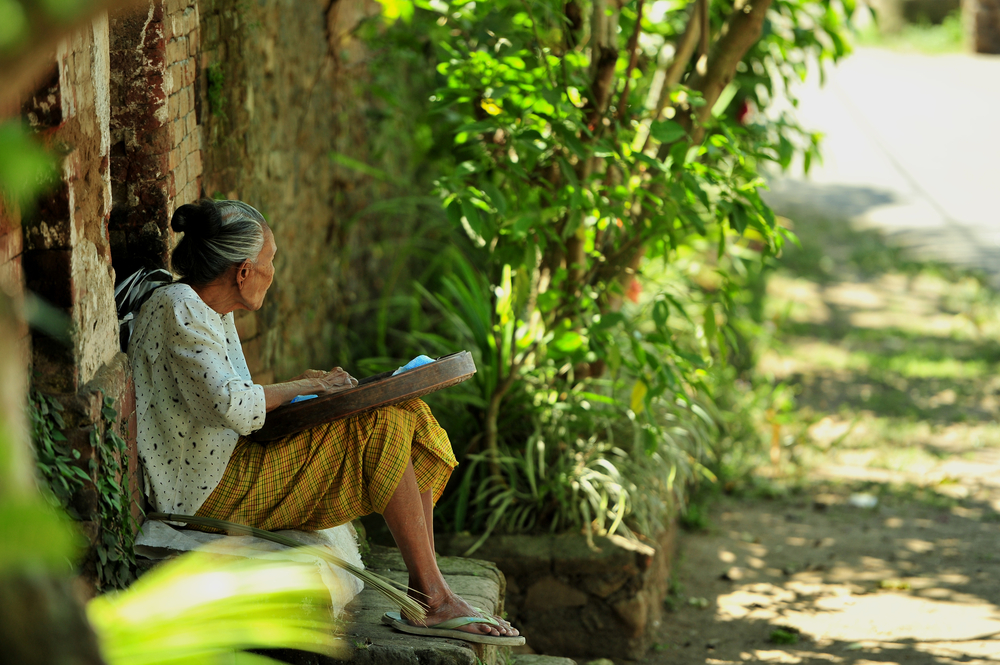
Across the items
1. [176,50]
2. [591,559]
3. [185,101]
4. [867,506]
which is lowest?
[867,506]

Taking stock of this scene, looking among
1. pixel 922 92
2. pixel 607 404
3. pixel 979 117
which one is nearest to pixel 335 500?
pixel 607 404

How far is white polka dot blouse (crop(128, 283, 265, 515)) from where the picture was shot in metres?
2.32

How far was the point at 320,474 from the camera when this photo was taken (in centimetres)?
249

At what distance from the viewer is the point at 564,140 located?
123 inches

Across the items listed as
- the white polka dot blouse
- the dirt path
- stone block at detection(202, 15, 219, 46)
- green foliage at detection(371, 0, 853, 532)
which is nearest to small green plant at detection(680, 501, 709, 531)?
the dirt path

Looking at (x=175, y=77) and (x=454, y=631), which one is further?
(x=175, y=77)

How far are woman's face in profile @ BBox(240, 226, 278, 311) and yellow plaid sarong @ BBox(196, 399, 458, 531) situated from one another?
380 millimetres

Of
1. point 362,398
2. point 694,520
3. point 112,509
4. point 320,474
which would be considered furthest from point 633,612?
point 112,509

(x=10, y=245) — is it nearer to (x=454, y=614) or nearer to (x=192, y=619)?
(x=192, y=619)

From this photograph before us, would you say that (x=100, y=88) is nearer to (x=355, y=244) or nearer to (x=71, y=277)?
(x=71, y=277)

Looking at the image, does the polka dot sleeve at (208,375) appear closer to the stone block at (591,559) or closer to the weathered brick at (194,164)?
the weathered brick at (194,164)

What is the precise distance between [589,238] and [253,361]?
1.39m

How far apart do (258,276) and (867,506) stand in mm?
3501

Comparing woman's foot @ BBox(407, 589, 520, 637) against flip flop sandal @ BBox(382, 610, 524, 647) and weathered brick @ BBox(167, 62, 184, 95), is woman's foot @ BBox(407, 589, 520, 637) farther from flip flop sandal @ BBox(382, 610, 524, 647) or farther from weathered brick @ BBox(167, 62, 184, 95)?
weathered brick @ BBox(167, 62, 184, 95)
